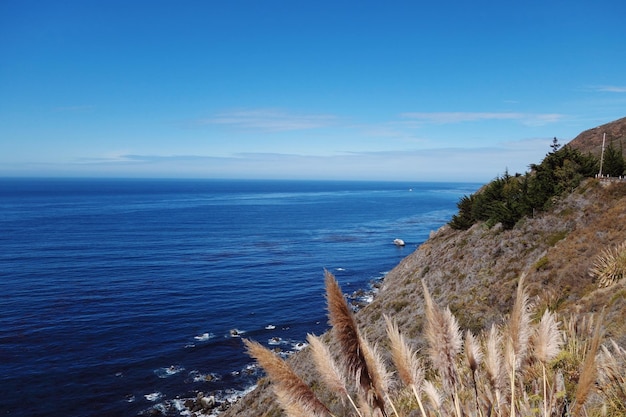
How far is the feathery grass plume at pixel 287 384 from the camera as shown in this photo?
3355 mm

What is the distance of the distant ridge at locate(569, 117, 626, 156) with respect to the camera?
64.8m

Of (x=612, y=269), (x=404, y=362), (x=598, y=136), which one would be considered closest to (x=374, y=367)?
(x=404, y=362)

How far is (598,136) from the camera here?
228 ft

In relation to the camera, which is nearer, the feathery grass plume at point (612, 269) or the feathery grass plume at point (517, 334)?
the feathery grass plume at point (517, 334)

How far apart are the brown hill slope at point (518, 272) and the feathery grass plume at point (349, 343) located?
9.76 m

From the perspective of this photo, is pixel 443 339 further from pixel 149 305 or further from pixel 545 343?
pixel 149 305

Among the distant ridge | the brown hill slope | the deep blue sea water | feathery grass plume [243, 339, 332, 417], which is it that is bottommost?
the deep blue sea water

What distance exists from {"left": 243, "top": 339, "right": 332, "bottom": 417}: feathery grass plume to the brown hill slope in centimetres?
1008

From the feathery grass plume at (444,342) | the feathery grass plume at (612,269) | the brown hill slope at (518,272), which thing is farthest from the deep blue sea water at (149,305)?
the feathery grass plume at (444,342)

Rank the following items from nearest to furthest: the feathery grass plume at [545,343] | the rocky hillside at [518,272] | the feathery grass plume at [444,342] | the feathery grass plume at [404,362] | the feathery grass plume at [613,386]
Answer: the feathery grass plume at [444,342] → the feathery grass plume at [404,362] → the feathery grass plume at [545,343] → the feathery grass plume at [613,386] → the rocky hillside at [518,272]

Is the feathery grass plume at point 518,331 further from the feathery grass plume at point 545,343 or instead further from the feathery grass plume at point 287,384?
the feathery grass plume at point 287,384

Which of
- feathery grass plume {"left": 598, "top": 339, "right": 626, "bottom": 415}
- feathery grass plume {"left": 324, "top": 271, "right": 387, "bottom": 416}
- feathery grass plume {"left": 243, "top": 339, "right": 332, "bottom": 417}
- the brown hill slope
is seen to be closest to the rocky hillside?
the brown hill slope

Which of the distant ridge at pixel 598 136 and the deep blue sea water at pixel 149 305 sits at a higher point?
the distant ridge at pixel 598 136

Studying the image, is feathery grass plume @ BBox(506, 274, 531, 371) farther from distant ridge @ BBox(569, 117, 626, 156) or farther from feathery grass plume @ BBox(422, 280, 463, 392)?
distant ridge @ BBox(569, 117, 626, 156)
